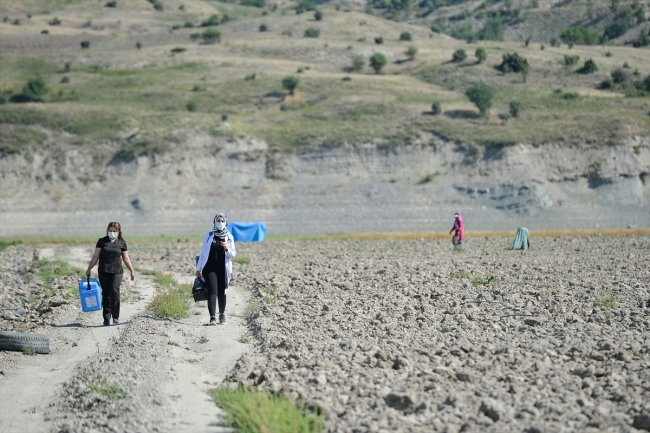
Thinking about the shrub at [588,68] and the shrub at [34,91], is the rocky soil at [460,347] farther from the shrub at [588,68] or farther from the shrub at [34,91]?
the shrub at [588,68]

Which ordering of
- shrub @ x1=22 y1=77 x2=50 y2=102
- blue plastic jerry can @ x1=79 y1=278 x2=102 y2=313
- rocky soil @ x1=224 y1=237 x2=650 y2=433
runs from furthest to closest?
shrub @ x1=22 y1=77 x2=50 y2=102
blue plastic jerry can @ x1=79 y1=278 x2=102 y2=313
rocky soil @ x1=224 y1=237 x2=650 y2=433

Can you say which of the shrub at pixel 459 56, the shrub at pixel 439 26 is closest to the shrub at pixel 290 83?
the shrub at pixel 459 56

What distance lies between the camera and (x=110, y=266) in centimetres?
1503

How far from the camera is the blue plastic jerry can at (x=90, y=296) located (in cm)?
1565

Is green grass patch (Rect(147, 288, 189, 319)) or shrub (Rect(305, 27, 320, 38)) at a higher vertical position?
shrub (Rect(305, 27, 320, 38))

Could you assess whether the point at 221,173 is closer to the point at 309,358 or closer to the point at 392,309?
the point at 392,309

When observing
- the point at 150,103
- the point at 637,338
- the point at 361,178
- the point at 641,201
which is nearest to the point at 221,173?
the point at 361,178

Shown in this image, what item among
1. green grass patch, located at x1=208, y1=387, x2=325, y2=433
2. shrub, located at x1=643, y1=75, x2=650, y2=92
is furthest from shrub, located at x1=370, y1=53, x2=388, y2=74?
green grass patch, located at x1=208, y1=387, x2=325, y2=433

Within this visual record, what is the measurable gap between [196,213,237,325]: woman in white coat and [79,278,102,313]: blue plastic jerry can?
2034 mm

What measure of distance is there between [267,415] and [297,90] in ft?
249

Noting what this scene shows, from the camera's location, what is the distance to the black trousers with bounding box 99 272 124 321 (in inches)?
593

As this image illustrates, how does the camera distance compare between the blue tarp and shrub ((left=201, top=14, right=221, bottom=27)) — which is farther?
shrub ((left=201, top=14, right=221, bottom=27))

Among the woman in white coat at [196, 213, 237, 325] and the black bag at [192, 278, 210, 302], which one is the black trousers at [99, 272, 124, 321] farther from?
the woman in white coat at [196, 213, 237, 325]

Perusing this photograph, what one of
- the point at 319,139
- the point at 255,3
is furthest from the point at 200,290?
the point at 255,3
